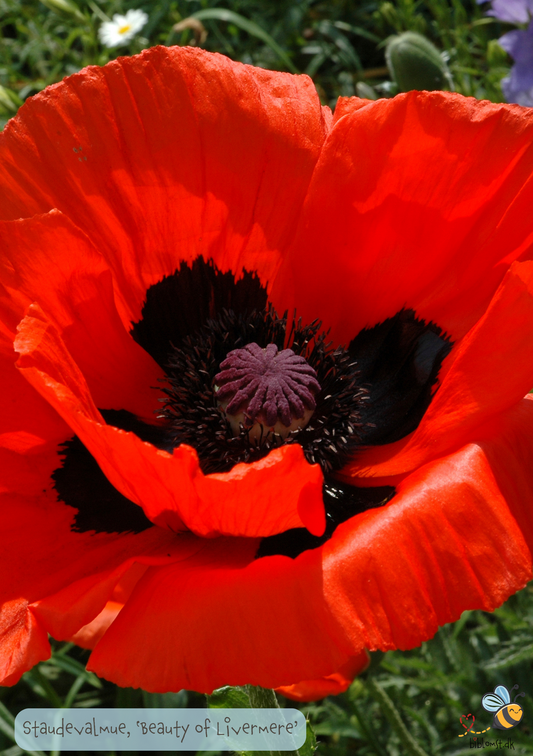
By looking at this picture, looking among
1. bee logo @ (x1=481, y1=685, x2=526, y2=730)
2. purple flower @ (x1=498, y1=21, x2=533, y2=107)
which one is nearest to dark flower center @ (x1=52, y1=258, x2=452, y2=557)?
bee logo @ (x1=481, y1=685, x2=526, y2=730)

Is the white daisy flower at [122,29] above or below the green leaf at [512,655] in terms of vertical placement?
above

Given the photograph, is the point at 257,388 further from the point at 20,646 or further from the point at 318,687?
the point at 318,687

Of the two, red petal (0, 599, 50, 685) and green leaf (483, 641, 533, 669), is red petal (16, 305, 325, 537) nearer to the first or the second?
red petal (0, 599, 50, 685)

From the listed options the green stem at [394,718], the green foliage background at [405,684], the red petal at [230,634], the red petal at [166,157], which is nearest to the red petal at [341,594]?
the red petal at [230,634]

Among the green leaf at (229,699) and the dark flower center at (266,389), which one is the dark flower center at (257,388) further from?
the green leaf at (229,699)

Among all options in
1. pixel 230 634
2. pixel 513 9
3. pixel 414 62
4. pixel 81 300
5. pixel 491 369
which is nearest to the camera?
pixel 230 634

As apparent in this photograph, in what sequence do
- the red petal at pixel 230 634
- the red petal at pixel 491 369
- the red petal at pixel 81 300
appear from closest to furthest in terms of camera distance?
the red petal at pixel 230 634, the red petal at pixel 491 369, the red petal at pixel 81 300

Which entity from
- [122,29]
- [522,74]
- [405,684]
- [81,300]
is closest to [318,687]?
[405,684]
